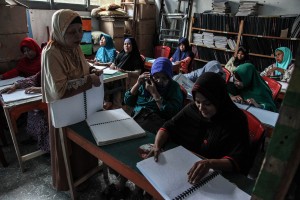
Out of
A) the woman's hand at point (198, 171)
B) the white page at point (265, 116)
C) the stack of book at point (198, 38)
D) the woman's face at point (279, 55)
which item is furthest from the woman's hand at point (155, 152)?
the stack of book at point (198, 38)

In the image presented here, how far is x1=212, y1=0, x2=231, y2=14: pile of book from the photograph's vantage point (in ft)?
14.1

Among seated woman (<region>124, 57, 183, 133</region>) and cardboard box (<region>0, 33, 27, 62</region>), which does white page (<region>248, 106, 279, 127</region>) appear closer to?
seated woman (<region>124, 57, 183, 133</region>)

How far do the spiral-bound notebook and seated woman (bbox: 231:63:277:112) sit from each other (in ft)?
4.70

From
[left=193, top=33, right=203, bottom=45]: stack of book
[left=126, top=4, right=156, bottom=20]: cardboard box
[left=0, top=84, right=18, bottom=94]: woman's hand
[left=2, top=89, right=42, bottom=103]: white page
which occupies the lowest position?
[left=2, top=89, right=42, bottom=103]: white page

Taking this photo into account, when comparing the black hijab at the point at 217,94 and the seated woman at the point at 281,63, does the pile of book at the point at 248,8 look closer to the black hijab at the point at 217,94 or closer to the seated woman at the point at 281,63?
the seated woman at the point at 281,63

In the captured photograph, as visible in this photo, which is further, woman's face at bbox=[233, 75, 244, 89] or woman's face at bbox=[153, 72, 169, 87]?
woman's face at bbox=[233, 75, 244, 89]

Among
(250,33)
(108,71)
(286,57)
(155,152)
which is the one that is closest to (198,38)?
(250,33)

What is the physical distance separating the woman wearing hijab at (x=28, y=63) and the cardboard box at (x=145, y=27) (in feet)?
10.4

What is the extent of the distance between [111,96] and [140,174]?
229 centimetres

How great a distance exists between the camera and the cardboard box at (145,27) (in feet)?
17.2

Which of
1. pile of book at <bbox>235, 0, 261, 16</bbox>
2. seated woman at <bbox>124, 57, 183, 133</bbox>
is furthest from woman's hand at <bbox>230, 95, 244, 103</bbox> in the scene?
pile of book at <bbox>235, 0, 261, 16</bbox>

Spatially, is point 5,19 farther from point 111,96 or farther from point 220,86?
point 220,86

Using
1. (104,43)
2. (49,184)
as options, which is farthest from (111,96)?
(49,184)

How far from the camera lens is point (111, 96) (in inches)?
123
